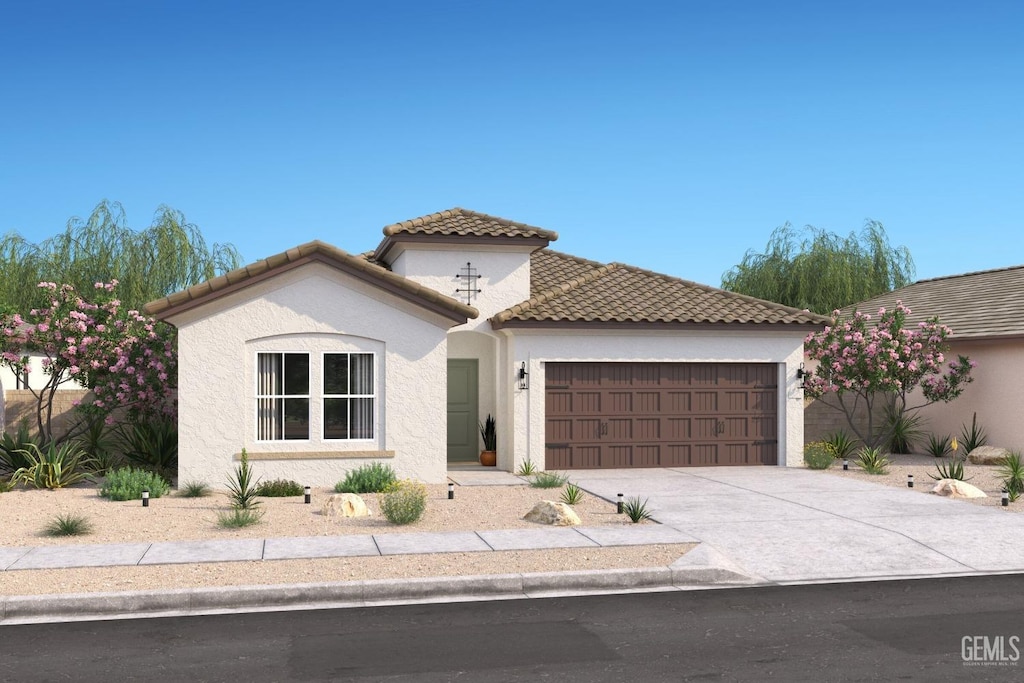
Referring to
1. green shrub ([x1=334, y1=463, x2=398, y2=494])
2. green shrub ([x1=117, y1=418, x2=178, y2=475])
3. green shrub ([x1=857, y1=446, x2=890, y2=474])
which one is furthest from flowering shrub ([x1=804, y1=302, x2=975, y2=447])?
green shrub ([x1=117, y1=418, x2=178, y2=475])

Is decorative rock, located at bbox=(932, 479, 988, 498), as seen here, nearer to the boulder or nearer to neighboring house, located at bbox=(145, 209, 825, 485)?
neighboring house, located at bbox=(145, 209, 825, 485)

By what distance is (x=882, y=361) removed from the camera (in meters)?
21.1

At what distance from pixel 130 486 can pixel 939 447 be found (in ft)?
57.1

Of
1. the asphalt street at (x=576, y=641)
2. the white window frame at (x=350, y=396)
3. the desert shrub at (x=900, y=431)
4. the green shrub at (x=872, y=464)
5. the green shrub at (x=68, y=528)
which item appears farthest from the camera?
the desert shrub at (x=900, y=431)

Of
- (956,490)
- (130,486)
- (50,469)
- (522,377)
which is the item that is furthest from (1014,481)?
(50,469)

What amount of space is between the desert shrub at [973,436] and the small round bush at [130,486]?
16656 mm

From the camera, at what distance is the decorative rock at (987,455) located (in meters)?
20.4

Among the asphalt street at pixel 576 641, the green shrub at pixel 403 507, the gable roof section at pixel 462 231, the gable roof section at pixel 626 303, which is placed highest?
the gable roof section at pixel 462 231

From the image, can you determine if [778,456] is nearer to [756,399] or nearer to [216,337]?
[756,399]

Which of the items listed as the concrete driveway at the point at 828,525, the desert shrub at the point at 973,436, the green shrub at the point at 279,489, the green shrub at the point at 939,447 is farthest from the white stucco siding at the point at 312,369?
the desert shrub at the point at 973,436

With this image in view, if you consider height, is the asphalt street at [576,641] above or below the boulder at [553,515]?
below

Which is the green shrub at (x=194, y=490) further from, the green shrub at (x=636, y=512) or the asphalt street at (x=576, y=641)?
the asphalt street at (x=576, y=641)

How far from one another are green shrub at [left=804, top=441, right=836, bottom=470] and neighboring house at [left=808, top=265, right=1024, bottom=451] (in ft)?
3.03

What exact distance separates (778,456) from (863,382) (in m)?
2.78
